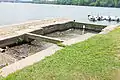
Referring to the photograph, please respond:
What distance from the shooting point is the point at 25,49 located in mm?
8438

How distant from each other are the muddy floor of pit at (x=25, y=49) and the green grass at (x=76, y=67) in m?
2.68

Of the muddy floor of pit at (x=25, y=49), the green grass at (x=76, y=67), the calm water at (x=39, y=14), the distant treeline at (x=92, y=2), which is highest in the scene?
the distant treeline at (x=92, y=2)

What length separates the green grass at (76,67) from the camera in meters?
3.71

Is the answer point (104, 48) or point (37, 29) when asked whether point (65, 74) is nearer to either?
point (104, 48)

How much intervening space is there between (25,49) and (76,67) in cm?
475

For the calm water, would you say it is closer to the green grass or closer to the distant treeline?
the distant treeline

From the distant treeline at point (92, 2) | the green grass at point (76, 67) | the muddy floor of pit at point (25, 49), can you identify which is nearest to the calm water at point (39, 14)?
the muddy floor of pit at point (25, 49)

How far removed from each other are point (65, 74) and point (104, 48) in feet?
8.10

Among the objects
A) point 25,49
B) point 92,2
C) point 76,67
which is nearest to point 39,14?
point 25,49

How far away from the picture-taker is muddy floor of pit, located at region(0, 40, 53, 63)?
24.3 ft

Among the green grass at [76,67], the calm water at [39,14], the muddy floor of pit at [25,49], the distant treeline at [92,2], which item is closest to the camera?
the green grass at [76,67]

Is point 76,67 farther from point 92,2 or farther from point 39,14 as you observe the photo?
point 92,2

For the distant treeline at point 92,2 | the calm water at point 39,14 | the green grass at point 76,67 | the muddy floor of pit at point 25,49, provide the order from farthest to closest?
1. the distant treeline at point 92,2
2. the calm water at point 39,14
3. the muddy floor of pit at point 25,49
4. the green grass at point 76,67

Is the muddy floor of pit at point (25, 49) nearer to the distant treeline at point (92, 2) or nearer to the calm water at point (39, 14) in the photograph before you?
the calm water at point (39, 14)
